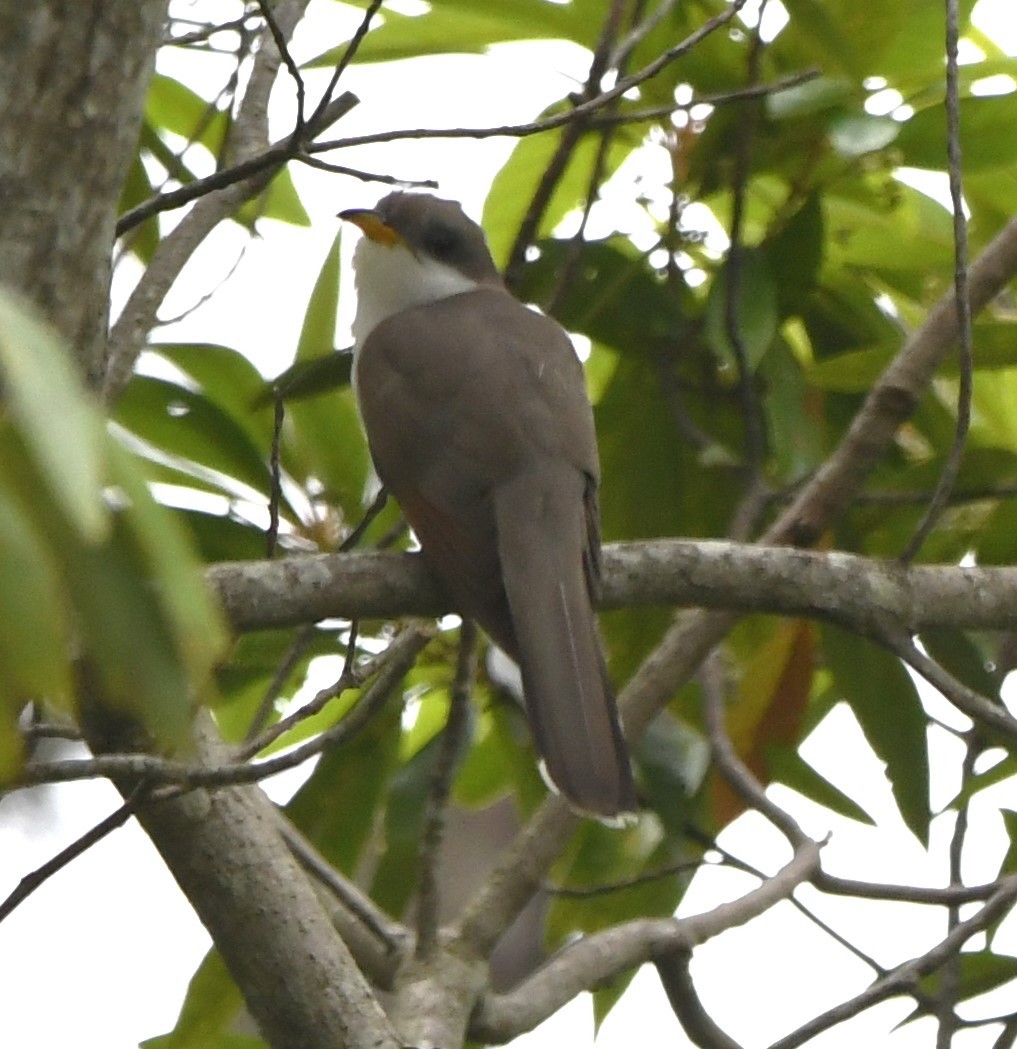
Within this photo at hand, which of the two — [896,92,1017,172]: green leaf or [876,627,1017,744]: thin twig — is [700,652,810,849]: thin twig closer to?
[876,627,1017,744]: thin twig

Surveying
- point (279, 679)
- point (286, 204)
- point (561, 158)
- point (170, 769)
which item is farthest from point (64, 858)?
point (286, 204)

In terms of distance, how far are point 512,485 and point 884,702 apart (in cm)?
106

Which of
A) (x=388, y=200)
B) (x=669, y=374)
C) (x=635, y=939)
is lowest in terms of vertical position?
(x=635, y=939)

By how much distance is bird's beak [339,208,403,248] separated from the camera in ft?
14.8

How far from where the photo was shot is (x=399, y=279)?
455cm

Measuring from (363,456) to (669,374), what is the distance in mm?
778

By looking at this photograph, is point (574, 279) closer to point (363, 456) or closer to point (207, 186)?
point (363, 456)

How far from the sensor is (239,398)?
390 centimetres

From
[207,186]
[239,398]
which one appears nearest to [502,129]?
[207,186]

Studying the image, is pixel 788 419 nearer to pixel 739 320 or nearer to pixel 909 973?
pixel 739 320

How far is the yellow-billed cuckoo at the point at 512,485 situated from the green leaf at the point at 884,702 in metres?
0.76

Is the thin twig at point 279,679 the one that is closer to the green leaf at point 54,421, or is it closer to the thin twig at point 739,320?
the thin twig at point 739,320

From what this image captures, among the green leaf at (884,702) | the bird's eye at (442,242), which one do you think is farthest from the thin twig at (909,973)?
the bird's eye at (442,242)

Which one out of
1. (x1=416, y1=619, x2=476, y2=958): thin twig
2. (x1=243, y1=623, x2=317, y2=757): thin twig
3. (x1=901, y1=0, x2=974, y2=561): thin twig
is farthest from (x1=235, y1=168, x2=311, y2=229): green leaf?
(x1=901, y1=0, x2=974, y2=561): thin twig
